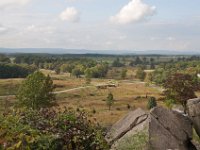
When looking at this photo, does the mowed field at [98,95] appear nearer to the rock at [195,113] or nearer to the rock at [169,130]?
the rock at [195,113]

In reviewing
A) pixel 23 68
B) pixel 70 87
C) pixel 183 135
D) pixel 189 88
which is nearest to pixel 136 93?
pixel 70 87

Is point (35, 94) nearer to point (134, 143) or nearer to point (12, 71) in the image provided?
point (134, 143)

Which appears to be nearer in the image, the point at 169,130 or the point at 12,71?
the point at 169,130

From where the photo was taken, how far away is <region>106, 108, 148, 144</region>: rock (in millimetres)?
16578

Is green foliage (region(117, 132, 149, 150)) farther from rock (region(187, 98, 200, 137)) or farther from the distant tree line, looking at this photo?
the distant tree line

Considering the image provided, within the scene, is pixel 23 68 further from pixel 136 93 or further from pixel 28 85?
pixel 28 85

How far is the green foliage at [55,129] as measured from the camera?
11875 millimetres

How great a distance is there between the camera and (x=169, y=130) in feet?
57.9

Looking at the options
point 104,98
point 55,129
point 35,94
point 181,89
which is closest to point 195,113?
point 55,129

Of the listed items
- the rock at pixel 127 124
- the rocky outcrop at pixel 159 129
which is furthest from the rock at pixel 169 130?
the rock at pixel 127 124

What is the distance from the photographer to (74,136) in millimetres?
13039

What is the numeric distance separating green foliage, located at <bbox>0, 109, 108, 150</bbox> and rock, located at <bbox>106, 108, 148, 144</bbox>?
213 centimetres

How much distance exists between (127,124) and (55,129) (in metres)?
5.68

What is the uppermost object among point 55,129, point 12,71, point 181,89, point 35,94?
point 55,129
